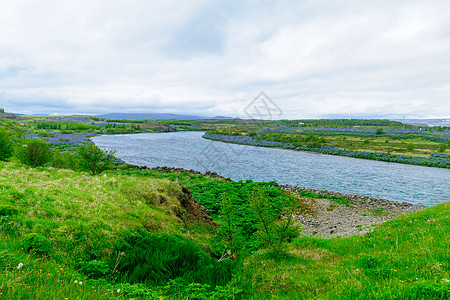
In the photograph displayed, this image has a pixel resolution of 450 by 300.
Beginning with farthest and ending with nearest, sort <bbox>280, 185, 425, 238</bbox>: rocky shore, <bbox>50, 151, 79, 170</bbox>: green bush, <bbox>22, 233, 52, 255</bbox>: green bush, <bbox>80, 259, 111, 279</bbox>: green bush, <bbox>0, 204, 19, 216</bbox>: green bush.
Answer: <bbox>50, 151, 79, 170</bbox>: green bush < <bbox>280, 185, 425, 238</bbox>: rocky shore < <bbox>0, 204, 19, 216</bbox>: green bush < <bbox>80, 259, 111, 279</bbox>: green bush < <bbox>22, 233, 52, 255</bbox>: green bush

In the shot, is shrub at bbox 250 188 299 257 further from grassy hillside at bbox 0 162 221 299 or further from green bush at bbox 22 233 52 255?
green bush at bbox 22 233 52 255

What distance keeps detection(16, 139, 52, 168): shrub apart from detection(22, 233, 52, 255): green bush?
2468cm

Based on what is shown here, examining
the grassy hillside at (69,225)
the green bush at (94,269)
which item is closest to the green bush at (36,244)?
the grassy hillside at (69,225)

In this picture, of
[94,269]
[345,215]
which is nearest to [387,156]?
[345,215]

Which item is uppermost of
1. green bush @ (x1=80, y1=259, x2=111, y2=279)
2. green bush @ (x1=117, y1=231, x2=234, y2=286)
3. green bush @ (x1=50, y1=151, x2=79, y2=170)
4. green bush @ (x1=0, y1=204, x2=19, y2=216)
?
green bush @ (x1=0, y1=204, x2=19, y2=216)

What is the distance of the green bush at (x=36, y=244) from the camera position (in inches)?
200

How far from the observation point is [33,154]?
24.6 m

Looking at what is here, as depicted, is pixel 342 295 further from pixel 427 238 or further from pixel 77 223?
pixel 77 223

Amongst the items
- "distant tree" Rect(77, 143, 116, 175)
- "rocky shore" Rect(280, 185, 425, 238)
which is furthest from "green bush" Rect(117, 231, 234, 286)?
"distant tree" Rect(77, 143, 116, 175)

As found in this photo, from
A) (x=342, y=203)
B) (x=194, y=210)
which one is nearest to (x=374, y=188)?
(x=342, y=203)

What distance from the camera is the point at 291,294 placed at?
5242 mm

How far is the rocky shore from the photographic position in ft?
56.0

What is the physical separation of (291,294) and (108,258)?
16.5 ft

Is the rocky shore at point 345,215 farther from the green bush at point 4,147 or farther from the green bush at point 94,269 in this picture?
the green bush at point 4,147
